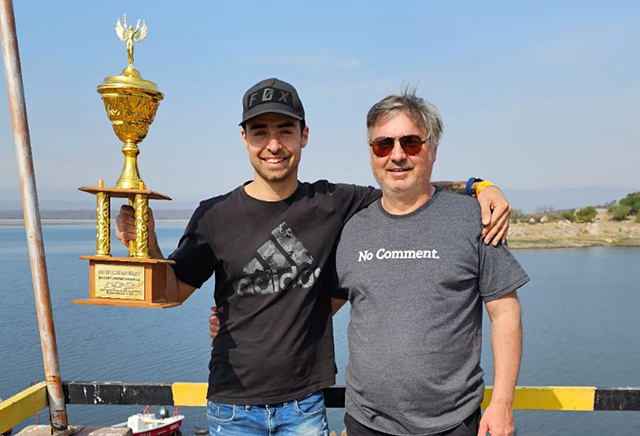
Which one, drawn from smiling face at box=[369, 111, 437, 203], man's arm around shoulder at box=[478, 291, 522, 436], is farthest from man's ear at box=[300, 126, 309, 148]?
man's arm around shoulder at box=[478, 291, 522, 436]

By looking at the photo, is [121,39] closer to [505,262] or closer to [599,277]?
[505,262]

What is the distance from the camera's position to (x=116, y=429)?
11.9 feet

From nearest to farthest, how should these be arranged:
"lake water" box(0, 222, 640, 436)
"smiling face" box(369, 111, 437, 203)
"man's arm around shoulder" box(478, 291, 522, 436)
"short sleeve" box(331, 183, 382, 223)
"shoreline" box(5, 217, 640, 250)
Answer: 1. "man's arm around shoulder" box(478, 291, 522, 436)
2. "smiling face" box(369, 111, 437, 203)
3. "short sleeve" box(331, 183, 382, 223)
4. "lake water" box(0, 222, 640, 436)
5. "shoreline" box(5, 217, 640, 250)

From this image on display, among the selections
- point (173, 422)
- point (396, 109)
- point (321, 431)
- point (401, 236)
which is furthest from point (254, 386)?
point (173, 422)

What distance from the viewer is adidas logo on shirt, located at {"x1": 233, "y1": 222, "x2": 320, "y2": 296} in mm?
3051

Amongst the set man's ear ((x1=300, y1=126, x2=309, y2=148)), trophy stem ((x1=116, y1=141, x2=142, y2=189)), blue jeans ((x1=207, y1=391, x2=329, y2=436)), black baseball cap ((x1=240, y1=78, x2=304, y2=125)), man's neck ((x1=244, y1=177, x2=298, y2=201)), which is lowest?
blue jeans ((x1=207, y1=391, x2=329, y2=436))

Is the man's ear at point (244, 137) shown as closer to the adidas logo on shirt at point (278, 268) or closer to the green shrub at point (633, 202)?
the adidas logo on shirt at point (278, 268)

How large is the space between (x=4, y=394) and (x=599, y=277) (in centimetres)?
4674

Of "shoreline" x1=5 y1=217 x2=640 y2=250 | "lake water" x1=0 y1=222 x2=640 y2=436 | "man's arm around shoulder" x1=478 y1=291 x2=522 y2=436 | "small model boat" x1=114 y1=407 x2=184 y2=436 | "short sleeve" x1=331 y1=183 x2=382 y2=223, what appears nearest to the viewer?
"man's arm around shoulder" x1=478 y1=291 x2=522 y2=436

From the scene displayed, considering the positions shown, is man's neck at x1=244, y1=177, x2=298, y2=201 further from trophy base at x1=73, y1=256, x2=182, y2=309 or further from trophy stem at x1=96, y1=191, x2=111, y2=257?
trophy stem at x1=96, y1=191, x2=111, y2=257

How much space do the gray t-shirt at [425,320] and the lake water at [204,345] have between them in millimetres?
17372

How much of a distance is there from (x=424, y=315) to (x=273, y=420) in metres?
0.99

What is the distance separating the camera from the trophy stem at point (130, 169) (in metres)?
2.99

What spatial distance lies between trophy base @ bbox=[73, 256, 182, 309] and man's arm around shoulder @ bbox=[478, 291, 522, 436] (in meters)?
1.56
